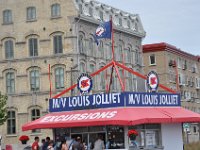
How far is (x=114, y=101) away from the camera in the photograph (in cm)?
3130

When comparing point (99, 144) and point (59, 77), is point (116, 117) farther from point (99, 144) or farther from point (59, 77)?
point (59, 77)

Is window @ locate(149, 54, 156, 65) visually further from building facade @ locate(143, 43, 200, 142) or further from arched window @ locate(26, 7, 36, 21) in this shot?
arched window @ locate(26, 7, 36, 21)

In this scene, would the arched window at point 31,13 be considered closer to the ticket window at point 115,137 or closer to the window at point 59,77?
the window at point 59,77

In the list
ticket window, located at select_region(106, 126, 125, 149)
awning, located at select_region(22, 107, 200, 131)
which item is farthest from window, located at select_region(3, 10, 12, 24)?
ticket window, located at select_region(106, 126, 125, 149)

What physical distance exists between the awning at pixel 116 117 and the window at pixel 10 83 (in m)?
23.1

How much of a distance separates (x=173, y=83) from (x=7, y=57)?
97.0 ft

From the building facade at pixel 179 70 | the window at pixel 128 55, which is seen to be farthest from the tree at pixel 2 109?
the building facade at pixel 179 70

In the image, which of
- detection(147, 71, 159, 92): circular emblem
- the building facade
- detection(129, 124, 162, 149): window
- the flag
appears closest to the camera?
detection(129, 124, 162, 149): window

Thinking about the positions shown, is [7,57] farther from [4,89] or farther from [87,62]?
[87,62]

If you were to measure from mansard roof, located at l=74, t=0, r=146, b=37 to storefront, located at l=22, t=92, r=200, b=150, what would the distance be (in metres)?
23.7

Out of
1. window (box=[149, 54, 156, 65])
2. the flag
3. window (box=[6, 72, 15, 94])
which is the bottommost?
window (box=[6, 72, 15, 94])

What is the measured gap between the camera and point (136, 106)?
3158 cm

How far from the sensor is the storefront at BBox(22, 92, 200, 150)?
30156mm

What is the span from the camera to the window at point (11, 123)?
2203 inches
